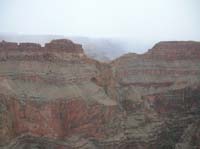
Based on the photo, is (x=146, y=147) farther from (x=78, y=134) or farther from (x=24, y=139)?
(x=24, y=139)

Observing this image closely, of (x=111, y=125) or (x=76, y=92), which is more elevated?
(x=76, y=92)

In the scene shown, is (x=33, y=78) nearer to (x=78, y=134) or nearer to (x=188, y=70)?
(x=78, y=134)

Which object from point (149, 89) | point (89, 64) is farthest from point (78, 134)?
point (149, 89)

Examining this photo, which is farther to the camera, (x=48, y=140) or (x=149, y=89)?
(x=149, y=89)

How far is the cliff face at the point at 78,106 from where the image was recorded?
4606 cm

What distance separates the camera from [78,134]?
48.8 m

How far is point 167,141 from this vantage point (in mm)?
53906

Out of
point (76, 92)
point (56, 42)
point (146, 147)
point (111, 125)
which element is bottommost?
point (146, 147)

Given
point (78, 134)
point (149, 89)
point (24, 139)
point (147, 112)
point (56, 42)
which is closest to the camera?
point (24, 139)

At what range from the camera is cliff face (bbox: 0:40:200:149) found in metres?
46.1

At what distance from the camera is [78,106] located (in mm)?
48969

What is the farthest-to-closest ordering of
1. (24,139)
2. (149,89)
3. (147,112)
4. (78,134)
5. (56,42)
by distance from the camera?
(149,89) < (147,112) < (56,42) < (78,134) < (24,139)

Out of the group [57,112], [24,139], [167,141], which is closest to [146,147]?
[167,141]

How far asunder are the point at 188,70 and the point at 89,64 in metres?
20.6
